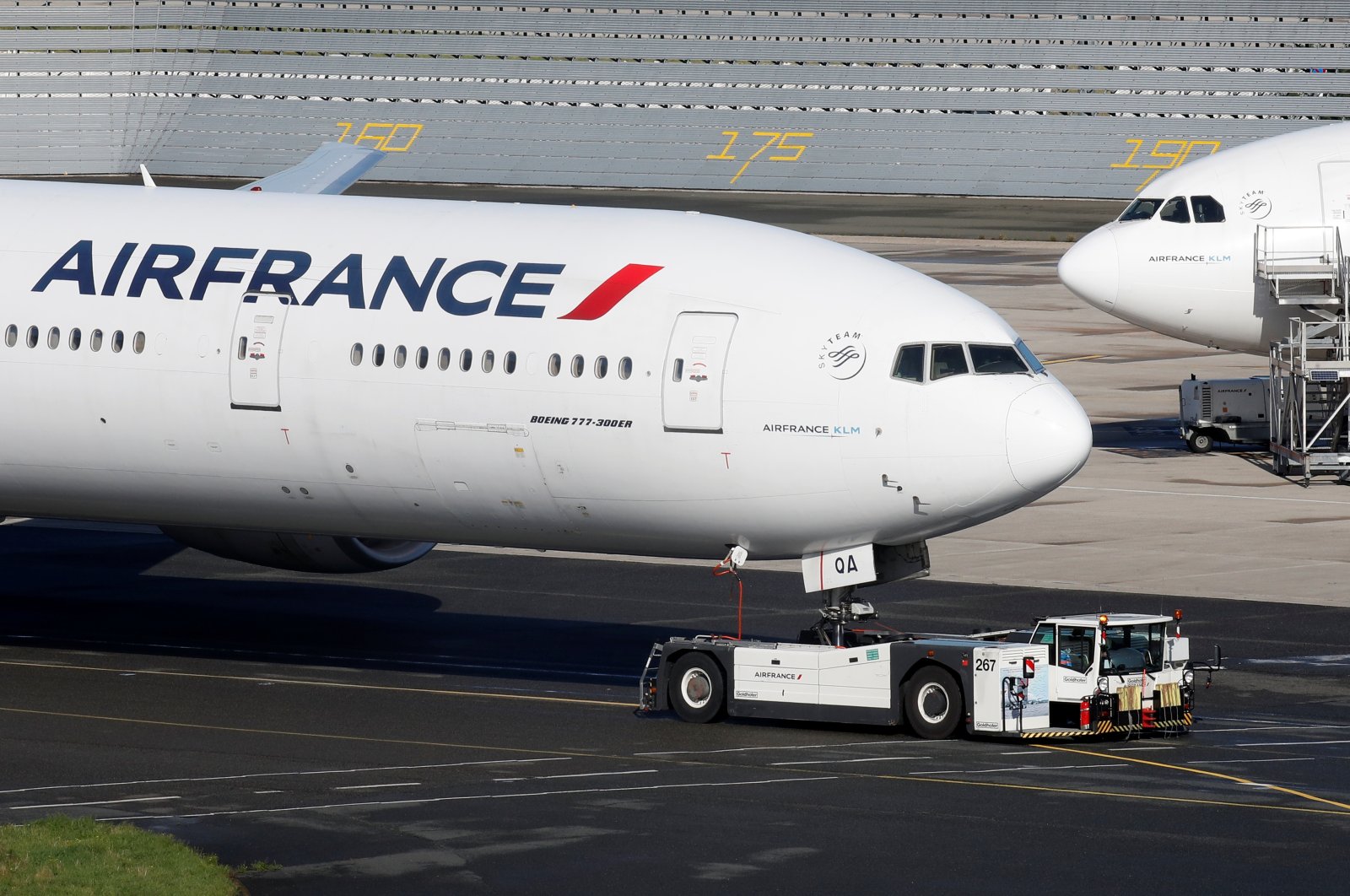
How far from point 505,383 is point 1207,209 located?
24.7 metres

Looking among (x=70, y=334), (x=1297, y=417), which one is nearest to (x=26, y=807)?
(x=70, y=334)

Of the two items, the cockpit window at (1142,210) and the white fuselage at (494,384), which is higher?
the cockpit window at (1142,210)

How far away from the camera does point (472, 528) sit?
25.7 metres

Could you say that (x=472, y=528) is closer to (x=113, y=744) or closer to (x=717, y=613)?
(x=113, y=744)

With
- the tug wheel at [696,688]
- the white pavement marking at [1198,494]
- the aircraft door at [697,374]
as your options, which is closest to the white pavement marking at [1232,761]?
the tug wheel at [696,688]

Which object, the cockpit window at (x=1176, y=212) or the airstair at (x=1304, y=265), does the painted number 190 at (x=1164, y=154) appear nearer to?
the cockpit window at (x=1176, y=212)

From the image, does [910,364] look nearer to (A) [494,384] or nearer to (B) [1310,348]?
(A) [494,384]

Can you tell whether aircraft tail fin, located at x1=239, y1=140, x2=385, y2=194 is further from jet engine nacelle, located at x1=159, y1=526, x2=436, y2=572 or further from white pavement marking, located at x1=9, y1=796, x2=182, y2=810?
white pavement marking, located at x1=9, y1=796, x2=182, y2=810

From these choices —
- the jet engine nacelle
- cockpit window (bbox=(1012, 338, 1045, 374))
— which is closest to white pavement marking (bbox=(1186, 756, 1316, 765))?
cockpit window (bbox=(1012, 338, 1045, 374))

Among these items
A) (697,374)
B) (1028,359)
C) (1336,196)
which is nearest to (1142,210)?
(1336,196)

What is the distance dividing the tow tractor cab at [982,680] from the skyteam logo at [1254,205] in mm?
22005

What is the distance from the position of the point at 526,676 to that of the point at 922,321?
7384 millimetres

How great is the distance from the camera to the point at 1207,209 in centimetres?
4503

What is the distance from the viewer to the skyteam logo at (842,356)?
77.6 ft
